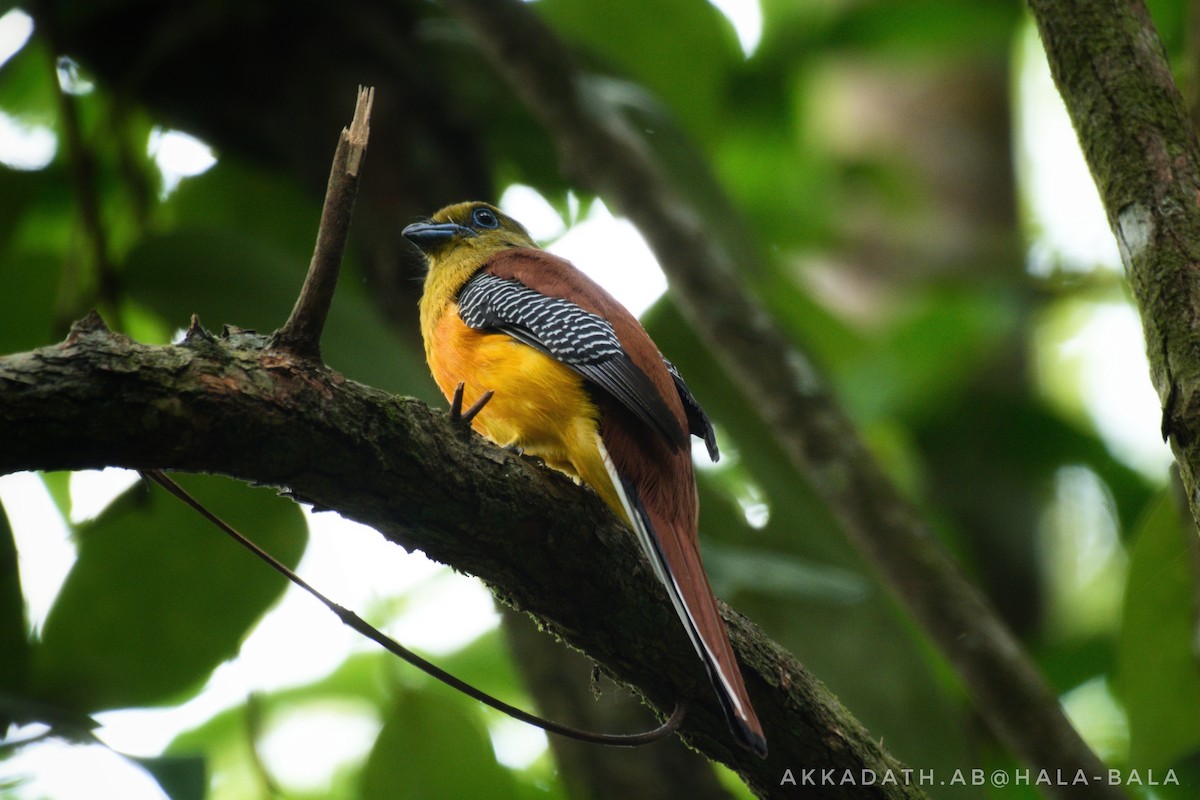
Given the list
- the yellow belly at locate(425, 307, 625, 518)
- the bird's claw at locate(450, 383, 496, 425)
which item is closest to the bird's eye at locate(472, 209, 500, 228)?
the yellow belly at locate(425, 307, 625, 518)

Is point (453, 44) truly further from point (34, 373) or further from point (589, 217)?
point (34, 373)

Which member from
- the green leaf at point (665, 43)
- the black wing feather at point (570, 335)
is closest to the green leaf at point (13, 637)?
the black wing feather at point (570, 335)

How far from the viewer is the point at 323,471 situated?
6.84 feet

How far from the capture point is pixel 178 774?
2.74 meters

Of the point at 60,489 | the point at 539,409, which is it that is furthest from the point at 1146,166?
the point at 60,489

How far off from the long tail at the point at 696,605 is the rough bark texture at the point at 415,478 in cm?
5

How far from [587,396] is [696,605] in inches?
36.1

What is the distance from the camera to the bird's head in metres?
4.41

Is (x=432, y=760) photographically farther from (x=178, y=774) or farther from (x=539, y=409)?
(x=539, y=409)

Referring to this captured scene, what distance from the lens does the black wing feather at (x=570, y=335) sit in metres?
3.00

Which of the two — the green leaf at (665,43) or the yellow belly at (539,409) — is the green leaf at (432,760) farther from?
the green leaf at (665,43)

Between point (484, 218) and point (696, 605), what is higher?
point (484, 218)

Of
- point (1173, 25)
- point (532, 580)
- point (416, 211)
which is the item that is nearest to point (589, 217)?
point (416, 211)

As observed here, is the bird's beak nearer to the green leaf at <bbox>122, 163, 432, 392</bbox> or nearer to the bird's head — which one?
the bird's head
